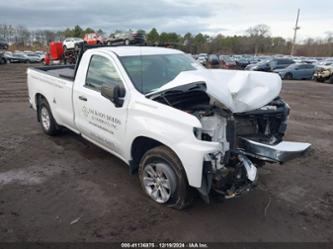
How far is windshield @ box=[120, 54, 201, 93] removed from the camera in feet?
13.6

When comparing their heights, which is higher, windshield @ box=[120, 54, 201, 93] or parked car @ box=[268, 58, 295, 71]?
windshield @ box=[120, 54, 201, 93]

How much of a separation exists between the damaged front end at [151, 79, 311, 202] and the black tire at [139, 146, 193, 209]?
0.27 meters

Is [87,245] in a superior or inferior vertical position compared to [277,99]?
inferior

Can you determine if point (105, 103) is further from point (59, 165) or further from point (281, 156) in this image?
point (281, 156)

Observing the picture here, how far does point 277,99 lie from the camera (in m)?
4.25

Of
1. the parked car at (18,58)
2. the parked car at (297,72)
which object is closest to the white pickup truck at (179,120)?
the parked car at (297,72)

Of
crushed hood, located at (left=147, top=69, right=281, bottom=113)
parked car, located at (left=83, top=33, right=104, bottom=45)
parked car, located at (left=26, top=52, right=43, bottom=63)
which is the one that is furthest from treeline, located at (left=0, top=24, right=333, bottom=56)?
crushed hood, located at (left=147, top=69, right=281, bottom=113)

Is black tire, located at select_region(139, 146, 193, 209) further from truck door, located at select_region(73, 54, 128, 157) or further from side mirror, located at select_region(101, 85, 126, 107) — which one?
side mirror, located at select_region(101, 85, 126, 107)

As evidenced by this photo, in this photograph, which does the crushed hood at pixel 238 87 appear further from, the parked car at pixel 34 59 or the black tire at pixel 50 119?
the parked car at pixel 34 59

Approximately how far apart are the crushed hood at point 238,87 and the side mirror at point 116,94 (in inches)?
15.1

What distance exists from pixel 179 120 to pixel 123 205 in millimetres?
1430

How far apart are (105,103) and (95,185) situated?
47.6 inches

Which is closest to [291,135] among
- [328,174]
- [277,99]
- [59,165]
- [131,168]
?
[328,174]

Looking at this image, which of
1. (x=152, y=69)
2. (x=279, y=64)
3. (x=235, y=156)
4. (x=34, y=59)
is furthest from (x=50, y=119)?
(x=34, y=59)
